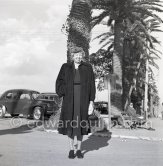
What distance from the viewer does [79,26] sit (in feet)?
52.3

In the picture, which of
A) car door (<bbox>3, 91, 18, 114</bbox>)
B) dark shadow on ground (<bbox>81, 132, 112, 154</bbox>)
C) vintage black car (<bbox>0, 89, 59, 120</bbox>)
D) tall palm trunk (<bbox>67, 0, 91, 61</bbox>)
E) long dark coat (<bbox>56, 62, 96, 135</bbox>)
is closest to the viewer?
long dark coat (<bbox>56, 62, 96, 135</bbox>)

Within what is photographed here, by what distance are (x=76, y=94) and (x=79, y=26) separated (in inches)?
348

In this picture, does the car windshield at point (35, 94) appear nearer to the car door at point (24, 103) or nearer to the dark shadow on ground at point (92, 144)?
the car door at point (24, 103)

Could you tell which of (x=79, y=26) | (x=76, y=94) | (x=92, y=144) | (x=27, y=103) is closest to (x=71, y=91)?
(x=76, y=94)

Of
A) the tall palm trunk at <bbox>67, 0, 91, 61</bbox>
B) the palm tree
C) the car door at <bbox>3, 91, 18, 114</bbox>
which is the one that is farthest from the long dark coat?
the palm tree

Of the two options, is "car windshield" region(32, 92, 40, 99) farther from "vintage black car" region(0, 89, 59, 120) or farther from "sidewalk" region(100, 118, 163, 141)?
"sidewalk" region(100, 118, 163, 141)

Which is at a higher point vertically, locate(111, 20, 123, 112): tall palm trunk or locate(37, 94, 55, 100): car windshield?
locate(111, 20, 123, 112): tall palm trunk

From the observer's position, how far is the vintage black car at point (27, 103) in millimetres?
22578

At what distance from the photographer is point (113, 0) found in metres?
26.4

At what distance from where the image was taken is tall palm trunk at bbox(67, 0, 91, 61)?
15656mm

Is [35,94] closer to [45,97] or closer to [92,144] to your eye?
[45,97]

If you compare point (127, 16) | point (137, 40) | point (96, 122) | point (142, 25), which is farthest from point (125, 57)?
point (96, 122)

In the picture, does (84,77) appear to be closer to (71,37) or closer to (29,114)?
(71,37)

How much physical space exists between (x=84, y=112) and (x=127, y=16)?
837 inches
